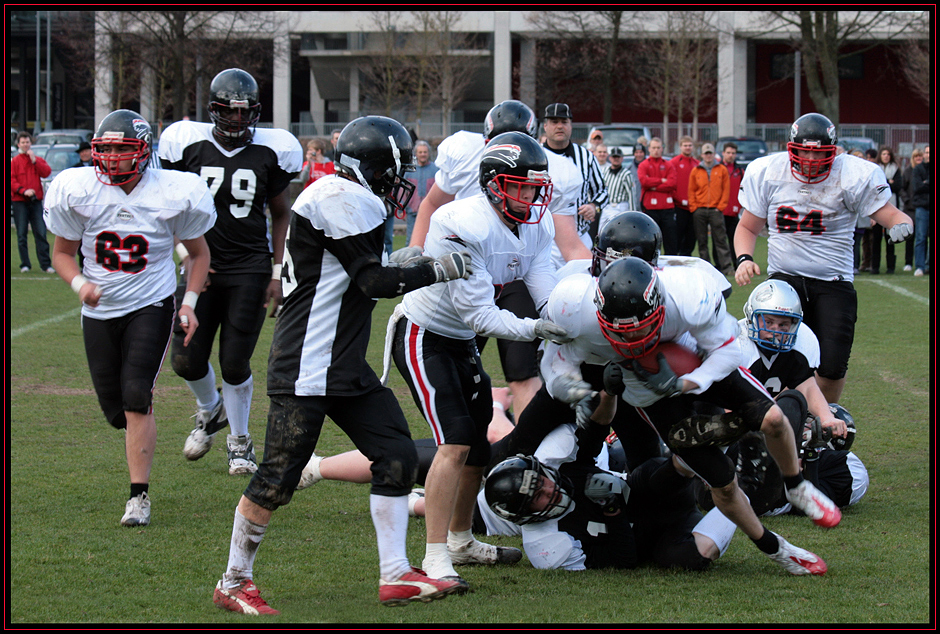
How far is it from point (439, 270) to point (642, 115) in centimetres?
3850

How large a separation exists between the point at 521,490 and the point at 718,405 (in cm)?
82

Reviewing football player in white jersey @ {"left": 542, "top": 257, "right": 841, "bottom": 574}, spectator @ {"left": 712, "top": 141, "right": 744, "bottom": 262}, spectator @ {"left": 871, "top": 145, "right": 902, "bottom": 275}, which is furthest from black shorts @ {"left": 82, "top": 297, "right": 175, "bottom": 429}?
spectator @ {"left": 871, "top": 145, "right": 902, "bottom": 275}

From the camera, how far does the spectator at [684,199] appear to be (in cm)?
1484

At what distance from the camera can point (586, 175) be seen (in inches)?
266

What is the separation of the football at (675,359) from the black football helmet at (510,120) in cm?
190

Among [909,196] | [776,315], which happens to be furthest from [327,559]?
[909,196]

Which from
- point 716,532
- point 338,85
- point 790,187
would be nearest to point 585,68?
point 338,85

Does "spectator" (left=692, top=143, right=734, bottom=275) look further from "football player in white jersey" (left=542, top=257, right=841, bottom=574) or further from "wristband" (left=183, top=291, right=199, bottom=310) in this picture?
"football player in white jersey" (left=542, top=257, right=841, bottom=574)

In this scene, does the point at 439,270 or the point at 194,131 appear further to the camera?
the point at 194,131

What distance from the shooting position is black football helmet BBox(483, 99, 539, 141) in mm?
5363

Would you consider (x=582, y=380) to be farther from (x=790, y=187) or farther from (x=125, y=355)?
(x=790, y=187)

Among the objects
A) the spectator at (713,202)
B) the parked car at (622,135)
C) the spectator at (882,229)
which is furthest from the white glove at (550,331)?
the parked car at (622,135)

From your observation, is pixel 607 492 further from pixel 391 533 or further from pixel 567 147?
pixel 567 147

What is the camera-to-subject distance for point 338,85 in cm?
4009
